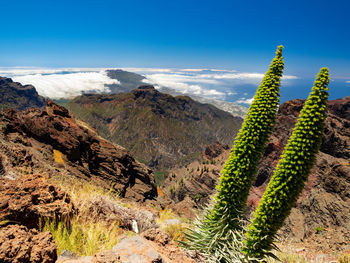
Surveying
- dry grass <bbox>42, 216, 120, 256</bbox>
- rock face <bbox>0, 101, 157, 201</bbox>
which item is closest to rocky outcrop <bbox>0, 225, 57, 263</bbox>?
dry grass <bbox>42, 216, 120, 256</bbox>

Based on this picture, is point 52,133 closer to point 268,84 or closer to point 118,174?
point 118,174

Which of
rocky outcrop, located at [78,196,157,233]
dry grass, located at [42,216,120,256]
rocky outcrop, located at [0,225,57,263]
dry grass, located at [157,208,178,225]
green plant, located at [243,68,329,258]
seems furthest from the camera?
dry grass, located at [157,208,178,225]

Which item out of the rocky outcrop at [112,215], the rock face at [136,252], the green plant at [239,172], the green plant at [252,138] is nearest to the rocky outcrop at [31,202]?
the rocky outcrop at [112,215]

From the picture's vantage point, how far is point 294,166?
397 centimetres

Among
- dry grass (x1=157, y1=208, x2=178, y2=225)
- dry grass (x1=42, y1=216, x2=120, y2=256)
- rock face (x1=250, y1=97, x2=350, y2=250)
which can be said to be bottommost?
rock face (x1=250, y1=97, x2=350, y2=250)

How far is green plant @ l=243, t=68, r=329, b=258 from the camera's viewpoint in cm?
388

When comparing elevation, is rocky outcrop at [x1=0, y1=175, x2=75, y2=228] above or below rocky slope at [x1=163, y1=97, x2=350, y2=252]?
above

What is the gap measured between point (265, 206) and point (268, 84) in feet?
8.36

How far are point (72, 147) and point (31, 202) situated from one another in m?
45.1

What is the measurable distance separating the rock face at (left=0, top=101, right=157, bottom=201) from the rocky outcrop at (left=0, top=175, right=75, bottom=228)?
29503mm

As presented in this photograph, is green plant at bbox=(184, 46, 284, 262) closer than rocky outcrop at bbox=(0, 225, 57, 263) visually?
No

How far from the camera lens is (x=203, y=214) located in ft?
18.4

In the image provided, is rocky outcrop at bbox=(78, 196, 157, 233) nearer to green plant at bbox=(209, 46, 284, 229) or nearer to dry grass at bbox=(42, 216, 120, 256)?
dry grass at bbox=(42, 216, 120, 256)

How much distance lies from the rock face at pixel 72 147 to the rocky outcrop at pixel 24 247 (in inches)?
1250
